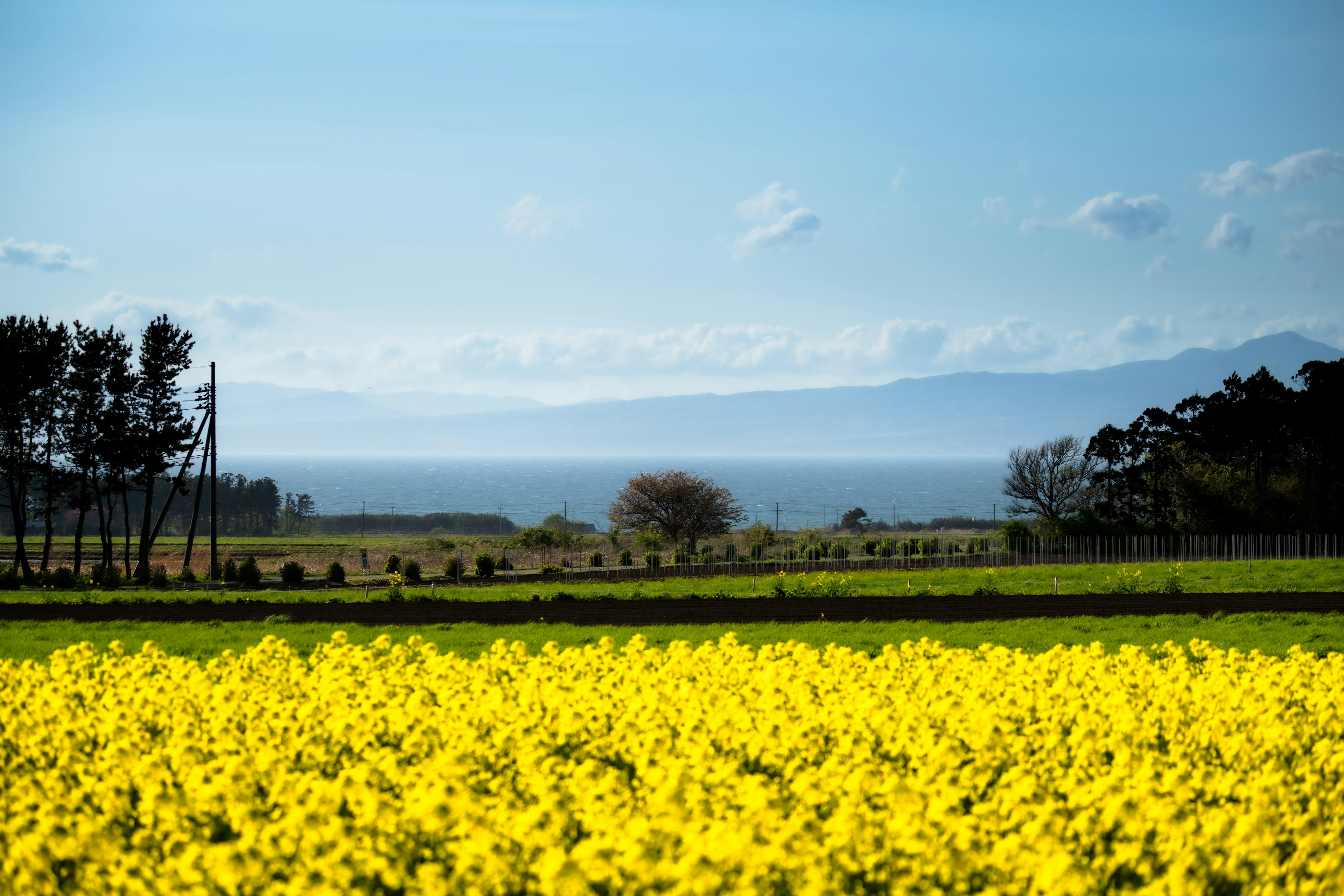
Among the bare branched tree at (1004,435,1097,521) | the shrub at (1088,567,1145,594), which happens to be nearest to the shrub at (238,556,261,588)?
the shrub at (1088,567,1145,594)

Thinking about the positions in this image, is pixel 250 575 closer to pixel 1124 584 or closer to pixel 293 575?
pixel 293 575

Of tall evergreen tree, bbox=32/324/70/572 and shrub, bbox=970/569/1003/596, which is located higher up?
tall evergreen tree, bbox=32/324/70/572

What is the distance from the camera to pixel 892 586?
Answer: 28.7 meters

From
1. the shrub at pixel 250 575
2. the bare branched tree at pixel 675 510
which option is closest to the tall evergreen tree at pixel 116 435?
the shrub at pixel 250 575

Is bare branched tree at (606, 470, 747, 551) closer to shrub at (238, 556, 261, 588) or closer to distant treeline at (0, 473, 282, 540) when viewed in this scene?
shrub at (238, 556, 261, 588)

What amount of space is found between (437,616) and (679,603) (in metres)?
5.94

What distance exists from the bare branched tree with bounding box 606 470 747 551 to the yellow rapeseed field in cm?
4506

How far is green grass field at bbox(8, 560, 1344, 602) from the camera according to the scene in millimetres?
25656

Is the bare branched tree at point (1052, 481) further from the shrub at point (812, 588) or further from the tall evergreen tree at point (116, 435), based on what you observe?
the tall evergreen tree at point (116, 435)

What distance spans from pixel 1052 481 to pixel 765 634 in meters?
42.3

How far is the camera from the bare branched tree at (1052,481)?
179 ft

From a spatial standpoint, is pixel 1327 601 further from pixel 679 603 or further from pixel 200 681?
pixel 200 681

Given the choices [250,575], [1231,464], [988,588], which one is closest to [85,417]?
[250,575]

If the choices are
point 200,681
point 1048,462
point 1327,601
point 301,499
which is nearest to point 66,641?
point 200,681
